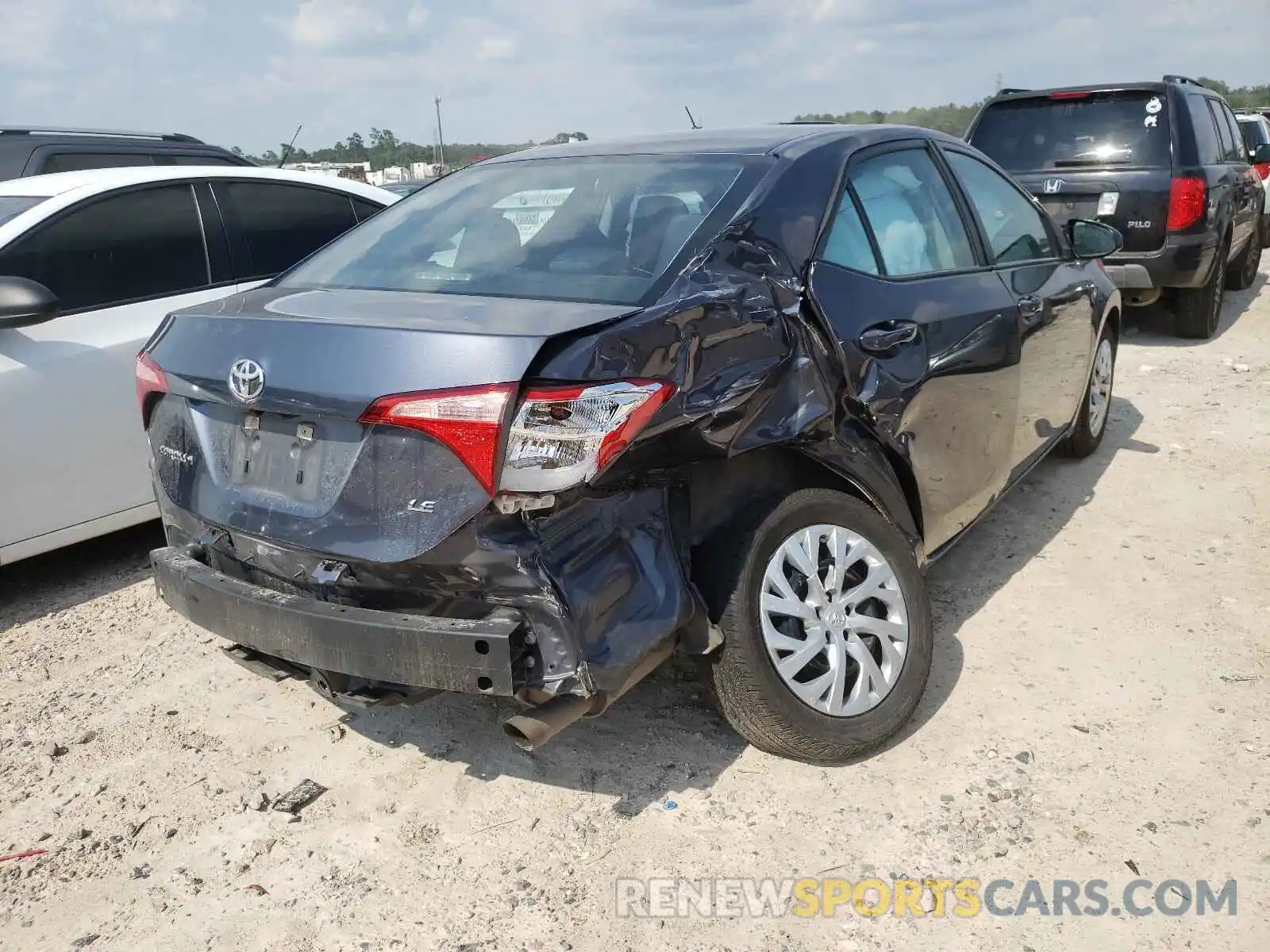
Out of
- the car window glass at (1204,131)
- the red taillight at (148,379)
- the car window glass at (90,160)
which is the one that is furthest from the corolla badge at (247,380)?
the car window glass at (1204,131)

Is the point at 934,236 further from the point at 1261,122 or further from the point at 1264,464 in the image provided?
the point at 1261,122

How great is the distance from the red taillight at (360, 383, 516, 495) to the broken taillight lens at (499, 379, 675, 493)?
4 cm

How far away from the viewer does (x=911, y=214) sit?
3.45 metres

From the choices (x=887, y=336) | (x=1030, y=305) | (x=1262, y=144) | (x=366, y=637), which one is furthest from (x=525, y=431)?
(x=1262, y=144)


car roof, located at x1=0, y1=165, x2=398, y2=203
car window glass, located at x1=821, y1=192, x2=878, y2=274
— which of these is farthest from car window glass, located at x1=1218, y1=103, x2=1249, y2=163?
car roof, located at x1=0, y1=165, x2=398, y2=203

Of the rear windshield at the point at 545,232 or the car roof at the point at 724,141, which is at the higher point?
the car roof at the point at 724,141

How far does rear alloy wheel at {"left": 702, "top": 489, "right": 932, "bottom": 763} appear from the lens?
2.57 meters

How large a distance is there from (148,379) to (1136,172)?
286 inches

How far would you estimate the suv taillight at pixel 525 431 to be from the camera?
2111 mm

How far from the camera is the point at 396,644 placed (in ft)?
7.38

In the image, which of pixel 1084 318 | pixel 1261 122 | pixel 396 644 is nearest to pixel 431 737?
pixel 396 644

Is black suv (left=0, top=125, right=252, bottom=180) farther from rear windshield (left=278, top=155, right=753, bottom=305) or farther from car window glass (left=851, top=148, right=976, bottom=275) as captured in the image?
car window glass (left=851, top=148, right=976, bottom=275)

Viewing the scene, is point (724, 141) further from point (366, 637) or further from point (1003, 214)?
point (366, 637)

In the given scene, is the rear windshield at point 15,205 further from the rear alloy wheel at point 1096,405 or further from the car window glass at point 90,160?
the rear alloy wheel at point 1096,405
